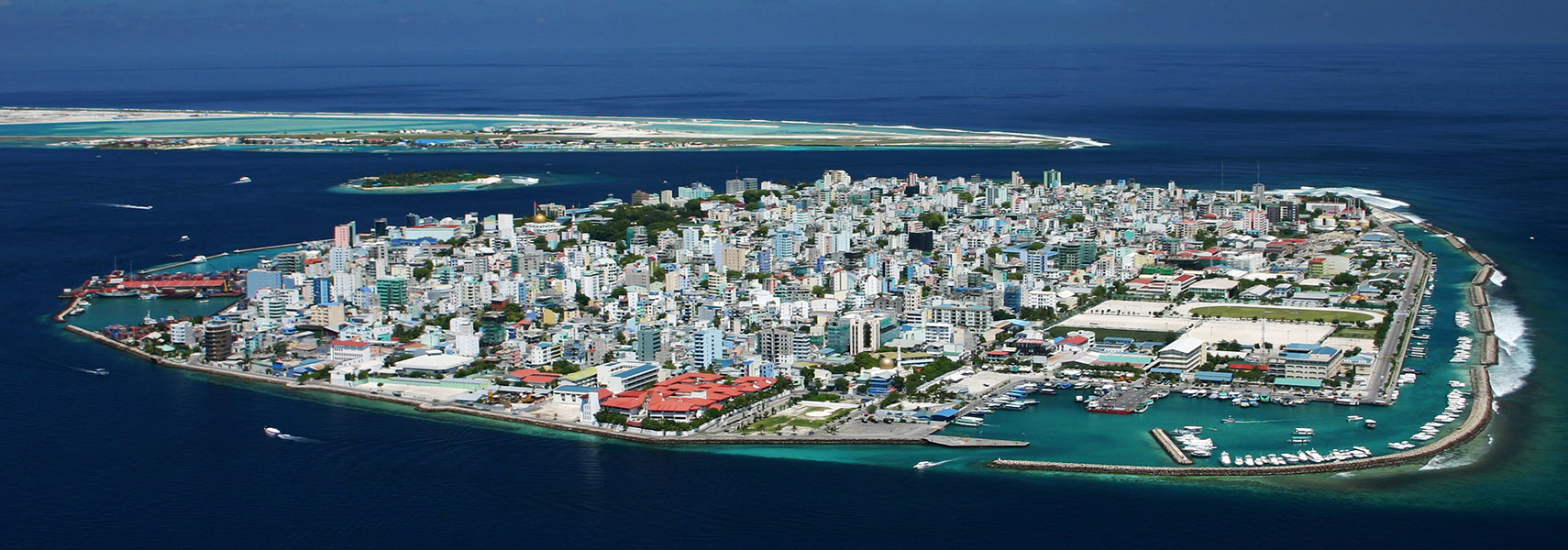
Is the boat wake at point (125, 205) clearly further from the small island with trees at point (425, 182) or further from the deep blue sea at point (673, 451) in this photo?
the small island with trees at point (425, 182)

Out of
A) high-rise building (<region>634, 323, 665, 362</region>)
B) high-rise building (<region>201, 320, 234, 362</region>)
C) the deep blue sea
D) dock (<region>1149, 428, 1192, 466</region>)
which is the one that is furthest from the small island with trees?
dock (<region>1149, 428, 1192, 466</region>)

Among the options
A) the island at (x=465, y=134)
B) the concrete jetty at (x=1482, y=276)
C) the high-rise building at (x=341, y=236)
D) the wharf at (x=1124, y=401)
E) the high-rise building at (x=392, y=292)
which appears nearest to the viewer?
the wharf at (x=1124, y=401)

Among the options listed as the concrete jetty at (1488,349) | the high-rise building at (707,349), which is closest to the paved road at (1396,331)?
the concrete jetty at (1488,349)

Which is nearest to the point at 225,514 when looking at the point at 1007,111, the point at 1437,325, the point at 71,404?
the point at 71,404

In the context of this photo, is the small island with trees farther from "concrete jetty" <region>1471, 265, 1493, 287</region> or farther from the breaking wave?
the breaking wave

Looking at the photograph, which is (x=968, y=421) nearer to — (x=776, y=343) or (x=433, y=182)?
(x=776, y=343)

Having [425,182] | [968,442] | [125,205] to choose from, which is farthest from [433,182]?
[968,442]

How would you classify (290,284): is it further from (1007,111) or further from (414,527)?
(1007,111)
